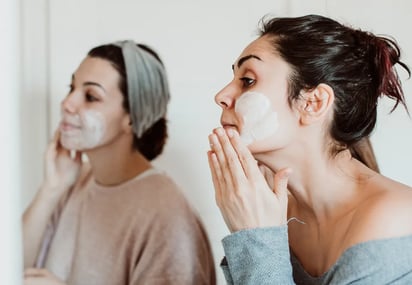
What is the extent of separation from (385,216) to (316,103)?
16 cm

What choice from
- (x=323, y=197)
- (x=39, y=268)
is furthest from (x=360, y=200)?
(x=39, y=268)

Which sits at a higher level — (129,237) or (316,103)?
(316,103)

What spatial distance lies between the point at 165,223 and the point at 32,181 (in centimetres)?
31

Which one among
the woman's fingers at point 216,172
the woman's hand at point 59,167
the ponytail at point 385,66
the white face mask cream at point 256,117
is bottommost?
the woman's hand at point 59,167

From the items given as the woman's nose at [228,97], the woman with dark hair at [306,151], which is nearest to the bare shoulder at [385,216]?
the woman with dark hair at [306,151]

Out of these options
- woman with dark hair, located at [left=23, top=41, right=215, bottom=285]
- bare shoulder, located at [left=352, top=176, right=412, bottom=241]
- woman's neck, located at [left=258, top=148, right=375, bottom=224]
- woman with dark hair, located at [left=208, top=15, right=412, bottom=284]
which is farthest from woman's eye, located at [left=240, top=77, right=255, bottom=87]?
woman with dark hair, located at [left=23, top=41, right=215, bottom=285]

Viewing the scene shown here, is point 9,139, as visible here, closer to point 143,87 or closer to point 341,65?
point 341,65

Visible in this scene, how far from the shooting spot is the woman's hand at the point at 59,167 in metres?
1.14

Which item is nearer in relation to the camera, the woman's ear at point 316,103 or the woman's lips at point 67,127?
the woman's ear at point 316,103

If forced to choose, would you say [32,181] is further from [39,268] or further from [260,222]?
[260,222]

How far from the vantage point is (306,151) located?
780 mm

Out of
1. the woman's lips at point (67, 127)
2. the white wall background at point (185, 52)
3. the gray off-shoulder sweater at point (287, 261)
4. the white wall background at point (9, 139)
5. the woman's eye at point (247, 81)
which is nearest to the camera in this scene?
the white wall background at point (9, 139)

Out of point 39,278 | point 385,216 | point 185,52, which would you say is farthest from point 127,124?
point 385,216

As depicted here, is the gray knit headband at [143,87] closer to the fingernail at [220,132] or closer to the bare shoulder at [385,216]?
the fingernail at [220,132]
